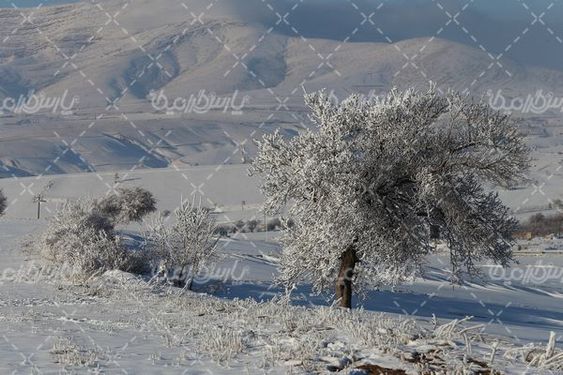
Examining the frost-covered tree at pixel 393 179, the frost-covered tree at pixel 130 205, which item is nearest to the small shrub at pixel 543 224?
the frost-covered tree at pixel 130 205

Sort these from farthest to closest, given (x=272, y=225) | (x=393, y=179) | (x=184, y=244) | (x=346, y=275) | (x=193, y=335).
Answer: (x=272, y=225), (x=184, y=244), (x=346, y=275), (x=393, y=179), (x=193, y=335)

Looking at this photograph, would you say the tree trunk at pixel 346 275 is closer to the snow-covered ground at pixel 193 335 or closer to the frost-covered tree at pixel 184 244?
the snow-covered ground at pixel 193 335

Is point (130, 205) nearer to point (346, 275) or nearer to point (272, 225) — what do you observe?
point (272, 225)

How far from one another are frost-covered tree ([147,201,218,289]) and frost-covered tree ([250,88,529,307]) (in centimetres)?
912

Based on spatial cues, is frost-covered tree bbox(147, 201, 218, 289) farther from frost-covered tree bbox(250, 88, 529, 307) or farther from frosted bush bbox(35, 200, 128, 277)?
frost-covered tree bbox(250, 88, 529, 307)

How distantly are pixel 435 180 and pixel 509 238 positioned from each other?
3220 mm

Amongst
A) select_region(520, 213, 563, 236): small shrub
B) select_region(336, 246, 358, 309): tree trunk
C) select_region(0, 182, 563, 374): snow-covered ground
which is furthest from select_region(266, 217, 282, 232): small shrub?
select_region(336, 246, 358, 309): tree trunk

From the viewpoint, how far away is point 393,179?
65.2ft

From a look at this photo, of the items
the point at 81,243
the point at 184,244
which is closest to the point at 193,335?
the point at 184,244

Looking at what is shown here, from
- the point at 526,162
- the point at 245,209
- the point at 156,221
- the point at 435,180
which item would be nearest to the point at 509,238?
the point at 526,162

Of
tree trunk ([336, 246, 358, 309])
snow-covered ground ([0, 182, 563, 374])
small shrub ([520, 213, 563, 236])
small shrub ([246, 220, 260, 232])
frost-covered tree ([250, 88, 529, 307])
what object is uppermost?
small shrub ([520, 213, 563, 236])

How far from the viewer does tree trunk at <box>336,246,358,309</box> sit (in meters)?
20.8

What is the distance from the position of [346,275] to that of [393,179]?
2.65 metres

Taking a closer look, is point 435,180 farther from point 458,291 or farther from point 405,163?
point 458,291
